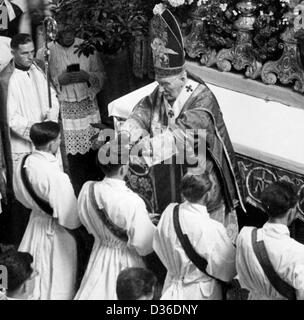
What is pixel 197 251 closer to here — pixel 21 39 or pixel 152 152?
pixel 152 152

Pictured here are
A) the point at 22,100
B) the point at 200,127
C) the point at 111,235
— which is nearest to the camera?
the point at 111,235

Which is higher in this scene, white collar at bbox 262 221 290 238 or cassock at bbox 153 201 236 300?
white collar at bbox 262 221 290 238

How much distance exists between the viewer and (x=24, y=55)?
8.81 metres

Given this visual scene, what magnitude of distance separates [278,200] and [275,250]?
257 mm

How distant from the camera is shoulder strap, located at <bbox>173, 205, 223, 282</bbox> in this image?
7438 millimetres

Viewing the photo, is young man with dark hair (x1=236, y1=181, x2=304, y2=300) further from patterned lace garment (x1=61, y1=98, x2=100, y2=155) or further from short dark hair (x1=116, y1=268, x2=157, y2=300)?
patterned lace garment (x1=61, y1=98, x2=100, y2=155)

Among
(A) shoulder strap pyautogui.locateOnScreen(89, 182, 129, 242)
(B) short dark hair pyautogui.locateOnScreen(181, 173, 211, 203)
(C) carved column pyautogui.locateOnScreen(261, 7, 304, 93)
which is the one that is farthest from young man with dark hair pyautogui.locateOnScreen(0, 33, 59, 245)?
(B) short dark hair pyautogui.locateOnScreen(181, 173, 211, 203)

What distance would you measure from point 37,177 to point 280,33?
169 cm

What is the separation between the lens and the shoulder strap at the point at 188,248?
744 centimetres

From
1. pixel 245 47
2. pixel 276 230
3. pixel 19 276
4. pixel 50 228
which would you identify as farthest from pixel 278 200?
pixel 50 228

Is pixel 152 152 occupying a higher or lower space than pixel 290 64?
lower

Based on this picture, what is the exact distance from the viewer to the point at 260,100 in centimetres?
843

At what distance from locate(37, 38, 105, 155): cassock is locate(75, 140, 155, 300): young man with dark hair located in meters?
1.13

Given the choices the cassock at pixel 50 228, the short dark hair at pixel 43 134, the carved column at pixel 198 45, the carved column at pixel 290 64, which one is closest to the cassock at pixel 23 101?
the cassock at pixel 50 228
